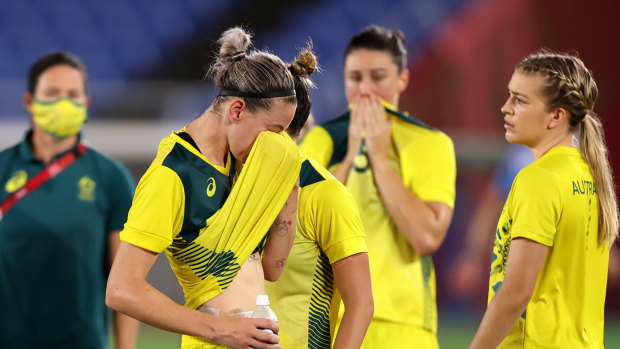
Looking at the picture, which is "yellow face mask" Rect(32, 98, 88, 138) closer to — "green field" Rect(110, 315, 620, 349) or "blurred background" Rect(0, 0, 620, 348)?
"green field" Rect(110, 315, 620, 349)

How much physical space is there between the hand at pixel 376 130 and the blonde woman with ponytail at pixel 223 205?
1.16 meters

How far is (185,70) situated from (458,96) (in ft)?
10.3

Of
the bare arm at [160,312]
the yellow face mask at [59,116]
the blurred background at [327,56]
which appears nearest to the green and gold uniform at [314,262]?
the bare arm at [160,312]

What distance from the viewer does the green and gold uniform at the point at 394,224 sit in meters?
3.44

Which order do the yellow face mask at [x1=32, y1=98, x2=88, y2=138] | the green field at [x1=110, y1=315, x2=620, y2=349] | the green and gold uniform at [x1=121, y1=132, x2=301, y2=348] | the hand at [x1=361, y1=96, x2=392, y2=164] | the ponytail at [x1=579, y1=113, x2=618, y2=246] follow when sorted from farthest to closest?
the green field at [x1=110, y1=315, x2=620, y2=349] < the yellow face mask at [x1=32, y1=98, x2=88, y2=138] < the hand at [x1=361, y1=96, x2=392, y2=164] < the ponytail at [x1=579, y1=113, x2=618, y2=246] < the green and gold uniform at [x1=121, y1=132, x2=301, y2=348]

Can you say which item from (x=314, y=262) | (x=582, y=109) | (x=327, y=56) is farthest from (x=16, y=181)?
(x=327, y=56)

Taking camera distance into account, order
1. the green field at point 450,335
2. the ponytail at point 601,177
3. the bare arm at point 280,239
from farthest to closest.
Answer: the green field at point 450,335, the ponytail at point 601,177, the bare arm at point 280,239

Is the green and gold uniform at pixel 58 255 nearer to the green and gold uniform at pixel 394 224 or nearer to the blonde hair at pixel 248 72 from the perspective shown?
the green and gold uniform at pixel 394 224

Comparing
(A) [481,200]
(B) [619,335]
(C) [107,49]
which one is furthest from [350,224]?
(C) [107,49]

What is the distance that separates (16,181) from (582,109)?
7.73ft

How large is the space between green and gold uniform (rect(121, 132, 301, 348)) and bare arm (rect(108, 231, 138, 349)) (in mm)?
1355

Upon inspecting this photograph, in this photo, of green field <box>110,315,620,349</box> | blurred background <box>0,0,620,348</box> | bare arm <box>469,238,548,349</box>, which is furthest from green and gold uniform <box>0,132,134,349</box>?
blurred background <box>0,0,620,348</box>

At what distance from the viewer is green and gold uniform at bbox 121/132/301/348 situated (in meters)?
2.30

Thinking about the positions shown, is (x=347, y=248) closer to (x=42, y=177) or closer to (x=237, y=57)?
(x=237, y=57)
